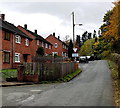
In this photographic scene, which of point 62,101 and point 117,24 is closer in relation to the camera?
point 62,101

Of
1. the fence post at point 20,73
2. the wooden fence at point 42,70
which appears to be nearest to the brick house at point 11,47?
the wooden fence at point 42,70

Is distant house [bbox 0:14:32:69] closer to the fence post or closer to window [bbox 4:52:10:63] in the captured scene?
window [bbox 4:52:10:63]

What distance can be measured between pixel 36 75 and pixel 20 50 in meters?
17.3

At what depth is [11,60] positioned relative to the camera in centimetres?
3053

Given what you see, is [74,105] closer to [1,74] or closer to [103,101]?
[103,101]

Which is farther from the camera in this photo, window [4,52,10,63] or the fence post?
window [4,52,10,63]

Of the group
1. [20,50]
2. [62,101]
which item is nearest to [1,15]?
[20,50]

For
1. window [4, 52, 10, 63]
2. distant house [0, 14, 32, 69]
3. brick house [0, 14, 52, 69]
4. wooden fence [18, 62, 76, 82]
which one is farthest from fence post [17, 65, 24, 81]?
window [4, 52, 10, 63]

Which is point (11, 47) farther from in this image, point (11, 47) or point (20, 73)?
point (20, 73)

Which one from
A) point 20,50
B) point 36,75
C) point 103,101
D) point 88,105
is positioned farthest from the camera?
point 20,50

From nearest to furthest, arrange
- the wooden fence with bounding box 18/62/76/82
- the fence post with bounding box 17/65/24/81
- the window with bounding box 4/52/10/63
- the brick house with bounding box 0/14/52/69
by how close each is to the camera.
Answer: the fence post with bounding box 17/65/24/81 < the wooden fence with bounding box 18/62/76/82 < the brick house with bounding box 0/14/52/69 < the window with bounding box 4/52/10/63

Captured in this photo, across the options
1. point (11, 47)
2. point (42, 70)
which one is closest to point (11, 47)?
point (11, 47)

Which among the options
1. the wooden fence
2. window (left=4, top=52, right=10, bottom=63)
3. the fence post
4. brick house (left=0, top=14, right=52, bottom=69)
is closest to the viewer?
the fence post

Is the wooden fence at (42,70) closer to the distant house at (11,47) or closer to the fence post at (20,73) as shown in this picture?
the fence post at (20,73)
